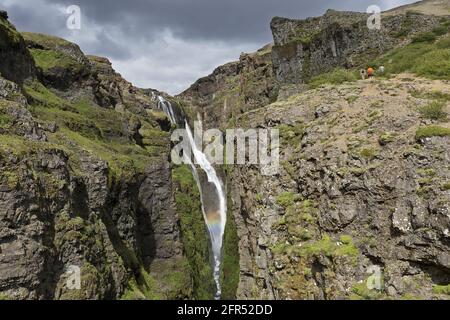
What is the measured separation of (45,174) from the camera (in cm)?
1897

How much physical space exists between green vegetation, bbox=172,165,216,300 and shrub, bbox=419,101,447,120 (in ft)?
79.7

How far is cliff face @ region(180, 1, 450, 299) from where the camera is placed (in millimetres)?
11883

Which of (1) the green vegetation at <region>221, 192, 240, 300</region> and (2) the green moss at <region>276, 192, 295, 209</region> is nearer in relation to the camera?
(2) the green moss at <region>276, 192, 295, 209</region>

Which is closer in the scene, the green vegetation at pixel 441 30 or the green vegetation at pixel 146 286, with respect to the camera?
the green vegetation at pixel 441 30

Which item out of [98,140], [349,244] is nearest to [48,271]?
[349,244]

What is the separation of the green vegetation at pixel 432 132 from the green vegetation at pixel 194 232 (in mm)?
24684

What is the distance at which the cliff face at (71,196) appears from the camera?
1577 centimetres

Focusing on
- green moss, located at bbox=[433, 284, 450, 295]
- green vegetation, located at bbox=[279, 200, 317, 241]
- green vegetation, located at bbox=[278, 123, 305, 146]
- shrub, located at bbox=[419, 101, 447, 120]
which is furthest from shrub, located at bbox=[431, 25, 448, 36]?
green moss, located at bbox=[433, 284, 450, 295]

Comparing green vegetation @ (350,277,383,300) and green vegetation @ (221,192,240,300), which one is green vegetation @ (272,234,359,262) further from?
green vegetation @ (221,192,240,300)

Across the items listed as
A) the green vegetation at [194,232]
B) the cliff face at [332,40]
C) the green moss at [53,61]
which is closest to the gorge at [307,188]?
the cliff face at [332,40]

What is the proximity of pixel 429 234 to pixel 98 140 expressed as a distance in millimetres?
31155

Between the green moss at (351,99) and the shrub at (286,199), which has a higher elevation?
the green moss at (351,99)

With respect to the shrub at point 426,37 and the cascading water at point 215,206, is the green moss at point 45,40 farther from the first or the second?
the shrub at point 426,37
